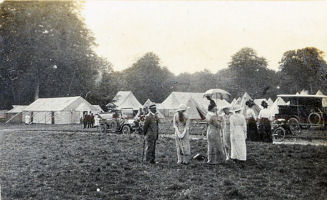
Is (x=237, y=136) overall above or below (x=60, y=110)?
below

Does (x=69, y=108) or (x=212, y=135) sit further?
(x=69, y=108)

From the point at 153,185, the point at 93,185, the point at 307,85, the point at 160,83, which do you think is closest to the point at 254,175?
the point at 153,185

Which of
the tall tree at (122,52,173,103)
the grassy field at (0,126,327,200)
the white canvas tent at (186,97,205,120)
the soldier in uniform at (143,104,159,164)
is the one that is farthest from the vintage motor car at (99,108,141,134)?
the tall tree at (122,52,173,103)

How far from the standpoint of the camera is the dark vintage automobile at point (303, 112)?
1631 centimetres

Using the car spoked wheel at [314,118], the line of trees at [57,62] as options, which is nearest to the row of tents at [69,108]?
the line of trees at [57,62]

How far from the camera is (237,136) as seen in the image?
8742 millimetres

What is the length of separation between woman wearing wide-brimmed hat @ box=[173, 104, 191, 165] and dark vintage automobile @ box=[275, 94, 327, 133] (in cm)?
931

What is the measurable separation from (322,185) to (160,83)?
4828 cm

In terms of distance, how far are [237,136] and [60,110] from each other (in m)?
29.2

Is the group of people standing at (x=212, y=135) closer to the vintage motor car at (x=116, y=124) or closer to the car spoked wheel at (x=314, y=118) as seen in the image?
the car spoked wheel at (x=314, y=118)

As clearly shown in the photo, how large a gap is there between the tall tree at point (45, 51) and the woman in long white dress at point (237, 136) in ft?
91.2

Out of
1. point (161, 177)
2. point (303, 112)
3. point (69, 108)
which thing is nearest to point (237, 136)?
point (161, 177)

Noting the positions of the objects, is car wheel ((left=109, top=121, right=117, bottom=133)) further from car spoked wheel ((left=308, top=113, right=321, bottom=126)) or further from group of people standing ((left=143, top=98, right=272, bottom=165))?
car spoked wheel ((left=308, top=113, right=321, bottom=126))

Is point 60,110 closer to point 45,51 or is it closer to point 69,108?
point 69,108
